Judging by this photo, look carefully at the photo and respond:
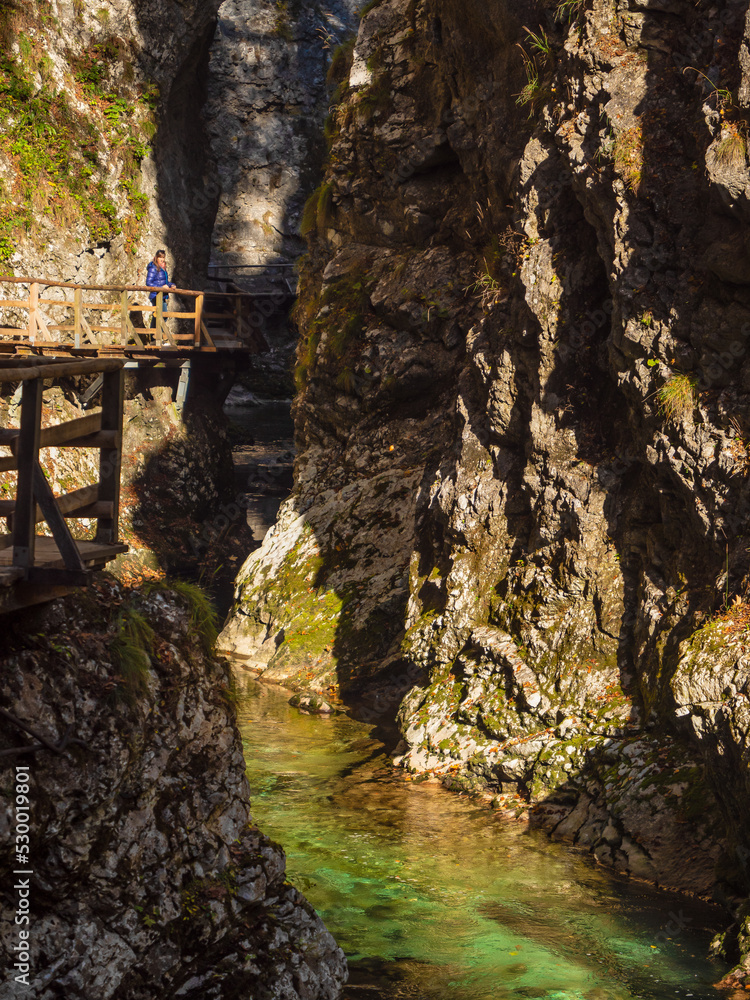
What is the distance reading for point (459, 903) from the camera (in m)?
8.77

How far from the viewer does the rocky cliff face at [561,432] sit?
380 inches

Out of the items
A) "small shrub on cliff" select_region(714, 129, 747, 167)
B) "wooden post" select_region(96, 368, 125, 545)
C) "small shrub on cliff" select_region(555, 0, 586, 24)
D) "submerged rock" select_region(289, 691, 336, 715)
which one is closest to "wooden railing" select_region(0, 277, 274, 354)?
"submerged rock" select_region(289, 691, 336, 715)

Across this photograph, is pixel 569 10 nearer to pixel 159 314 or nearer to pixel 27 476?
pixel 27 476

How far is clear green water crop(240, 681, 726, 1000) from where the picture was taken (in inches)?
293

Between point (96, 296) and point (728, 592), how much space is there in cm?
1872

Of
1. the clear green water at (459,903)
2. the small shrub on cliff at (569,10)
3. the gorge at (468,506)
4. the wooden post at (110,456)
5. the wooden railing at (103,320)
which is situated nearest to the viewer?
the wooden post at (110,456)

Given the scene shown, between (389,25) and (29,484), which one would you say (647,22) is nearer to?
(389,25)

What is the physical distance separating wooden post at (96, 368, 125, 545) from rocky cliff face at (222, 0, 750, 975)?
6067 mm

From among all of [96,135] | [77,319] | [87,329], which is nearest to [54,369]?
[77,319]

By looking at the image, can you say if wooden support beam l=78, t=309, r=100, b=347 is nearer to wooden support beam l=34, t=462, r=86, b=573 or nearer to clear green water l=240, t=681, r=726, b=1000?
clear green water l=240, t=681, r=726, b=1000

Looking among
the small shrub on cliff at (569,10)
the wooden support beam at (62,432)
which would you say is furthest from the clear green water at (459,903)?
the small shrub on cliff at (569,10)

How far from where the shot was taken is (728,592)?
9.48 m

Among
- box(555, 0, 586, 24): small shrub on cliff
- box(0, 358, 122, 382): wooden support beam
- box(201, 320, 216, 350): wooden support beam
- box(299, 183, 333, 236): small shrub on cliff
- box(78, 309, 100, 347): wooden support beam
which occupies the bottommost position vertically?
box(0, 358, 122, 382): wooden support beam

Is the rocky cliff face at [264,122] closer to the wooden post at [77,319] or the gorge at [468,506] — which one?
the gorge at [468,506]
